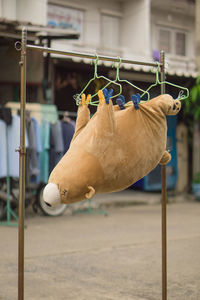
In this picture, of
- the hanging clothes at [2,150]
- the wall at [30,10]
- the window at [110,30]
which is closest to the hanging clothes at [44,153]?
the hanging clothes at [2,150]

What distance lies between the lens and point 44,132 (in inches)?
313

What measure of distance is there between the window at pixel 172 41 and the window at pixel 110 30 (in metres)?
1.55

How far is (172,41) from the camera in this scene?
15.1 metres

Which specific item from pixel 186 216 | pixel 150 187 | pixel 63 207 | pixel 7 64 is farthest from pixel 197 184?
pixel 7 64

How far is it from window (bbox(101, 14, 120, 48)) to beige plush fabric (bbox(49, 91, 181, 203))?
35.6ft

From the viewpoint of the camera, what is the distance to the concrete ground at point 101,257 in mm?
3957

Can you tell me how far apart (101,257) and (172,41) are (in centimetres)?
1118

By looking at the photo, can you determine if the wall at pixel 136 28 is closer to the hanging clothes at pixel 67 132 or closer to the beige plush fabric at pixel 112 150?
the hanging clothes at pixel 67 132

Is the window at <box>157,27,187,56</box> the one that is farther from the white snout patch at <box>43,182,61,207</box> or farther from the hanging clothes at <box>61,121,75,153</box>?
the white snout patch at <box>43,182,61,207</box>

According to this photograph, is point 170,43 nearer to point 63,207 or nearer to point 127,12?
point 127,12

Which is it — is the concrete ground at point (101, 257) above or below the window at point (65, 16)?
below

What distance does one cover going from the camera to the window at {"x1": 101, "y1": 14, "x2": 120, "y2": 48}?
13.5m

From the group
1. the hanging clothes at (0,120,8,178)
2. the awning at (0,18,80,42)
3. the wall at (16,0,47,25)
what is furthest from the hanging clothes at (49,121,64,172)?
the wall at (16,0,47,25)

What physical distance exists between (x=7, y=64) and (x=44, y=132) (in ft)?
5.95
